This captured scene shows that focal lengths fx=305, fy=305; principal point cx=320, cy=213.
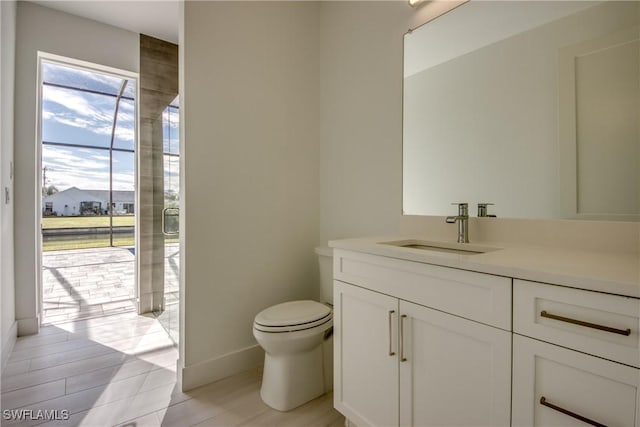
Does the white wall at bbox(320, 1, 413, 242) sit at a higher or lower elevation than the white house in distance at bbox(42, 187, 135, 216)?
higher

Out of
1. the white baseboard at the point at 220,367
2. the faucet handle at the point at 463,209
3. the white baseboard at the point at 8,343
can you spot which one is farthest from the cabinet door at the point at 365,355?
the white baseboard at the point at 8,343

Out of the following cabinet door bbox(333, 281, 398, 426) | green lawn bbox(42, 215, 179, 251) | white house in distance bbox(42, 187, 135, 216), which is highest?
white house in distance bbox(42, 187, 135, 216)

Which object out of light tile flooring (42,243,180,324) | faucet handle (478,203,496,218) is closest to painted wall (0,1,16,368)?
light tile flooring (42,243,180,324)

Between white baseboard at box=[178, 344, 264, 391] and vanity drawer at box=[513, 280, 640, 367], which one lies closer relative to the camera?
vanity drawer at box=[513, 280, 640, 367]

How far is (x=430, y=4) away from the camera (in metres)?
1.66

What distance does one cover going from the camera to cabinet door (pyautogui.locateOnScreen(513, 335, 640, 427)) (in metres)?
0.67

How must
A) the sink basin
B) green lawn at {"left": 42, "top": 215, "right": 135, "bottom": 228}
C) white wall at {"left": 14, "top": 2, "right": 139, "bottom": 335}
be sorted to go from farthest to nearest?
green lawn at {"left": 42, "top": 215, "right": 135, "bottom": 228} < white wall at {"left": 14, "top": 2, "right": 139, "bottom": 335} < the sink basin

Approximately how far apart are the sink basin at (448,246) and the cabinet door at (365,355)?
295mm

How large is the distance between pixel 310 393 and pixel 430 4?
223 cm

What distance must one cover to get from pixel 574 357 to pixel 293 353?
4.05 ft

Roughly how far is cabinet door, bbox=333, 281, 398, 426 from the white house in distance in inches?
103

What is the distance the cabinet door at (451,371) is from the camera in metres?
0.87

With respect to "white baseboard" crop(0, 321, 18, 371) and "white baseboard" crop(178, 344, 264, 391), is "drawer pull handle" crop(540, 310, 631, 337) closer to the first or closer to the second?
"white baseboard" crop(178, 344, 264, 391)

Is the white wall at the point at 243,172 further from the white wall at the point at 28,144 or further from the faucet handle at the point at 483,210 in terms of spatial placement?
the white wall at the point at 28,144
